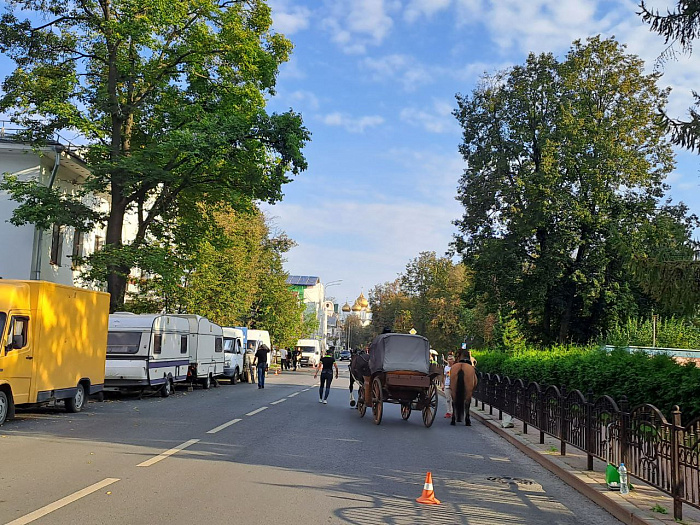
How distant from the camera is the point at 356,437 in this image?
46.0 feet

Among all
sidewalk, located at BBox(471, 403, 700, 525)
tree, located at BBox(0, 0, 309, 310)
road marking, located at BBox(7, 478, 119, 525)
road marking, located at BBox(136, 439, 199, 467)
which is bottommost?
road marking, located at BBox(136, 439, 199, 467)

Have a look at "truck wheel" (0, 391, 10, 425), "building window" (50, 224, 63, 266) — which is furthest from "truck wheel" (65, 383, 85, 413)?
"building window" (50, 224, 63, 266)

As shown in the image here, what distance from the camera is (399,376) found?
1703 centimetres

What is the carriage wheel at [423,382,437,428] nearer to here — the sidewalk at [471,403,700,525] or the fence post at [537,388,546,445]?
the sidewalk at [471,403,700,525]

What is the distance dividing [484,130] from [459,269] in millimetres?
41605

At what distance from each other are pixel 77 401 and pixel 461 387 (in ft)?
32.6

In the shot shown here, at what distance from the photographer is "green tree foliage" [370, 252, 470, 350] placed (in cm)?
6825

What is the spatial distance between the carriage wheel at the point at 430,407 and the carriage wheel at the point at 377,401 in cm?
109

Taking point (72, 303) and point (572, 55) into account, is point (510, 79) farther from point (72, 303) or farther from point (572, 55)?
point (72, 303)

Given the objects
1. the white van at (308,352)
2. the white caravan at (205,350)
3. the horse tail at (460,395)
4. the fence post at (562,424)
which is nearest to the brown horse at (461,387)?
the horse tail at (460,395)

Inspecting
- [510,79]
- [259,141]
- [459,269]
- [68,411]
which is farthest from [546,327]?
[459,269]

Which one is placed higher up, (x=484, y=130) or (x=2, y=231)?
(x=484, y=130)

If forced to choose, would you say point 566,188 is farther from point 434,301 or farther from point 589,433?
point 434,301

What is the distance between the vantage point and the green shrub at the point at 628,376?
11.1 metres
